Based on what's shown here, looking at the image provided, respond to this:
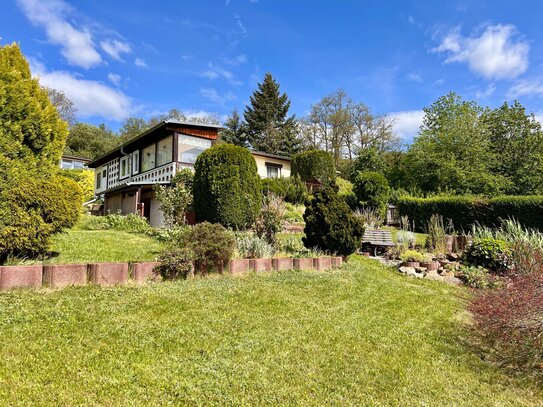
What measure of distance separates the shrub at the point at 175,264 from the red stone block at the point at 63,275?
1.00 meters

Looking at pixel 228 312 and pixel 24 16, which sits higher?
pixel 24 16

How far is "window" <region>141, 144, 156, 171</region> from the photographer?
19788 millimetres

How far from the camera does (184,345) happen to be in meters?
2.98

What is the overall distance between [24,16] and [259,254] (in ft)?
29.3

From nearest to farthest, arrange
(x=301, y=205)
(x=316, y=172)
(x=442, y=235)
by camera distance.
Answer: (x=442, y=235)
(x=301, y=205)
(x=316, y=172)

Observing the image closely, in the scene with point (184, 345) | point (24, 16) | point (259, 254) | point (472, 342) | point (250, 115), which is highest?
point (250, 115)

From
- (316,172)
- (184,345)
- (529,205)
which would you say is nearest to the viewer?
(184,345)

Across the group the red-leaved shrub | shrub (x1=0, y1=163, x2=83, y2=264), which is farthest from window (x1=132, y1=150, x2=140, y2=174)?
the red-leaved shrub

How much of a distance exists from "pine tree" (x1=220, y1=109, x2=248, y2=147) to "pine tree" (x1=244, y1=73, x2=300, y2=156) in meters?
0.74

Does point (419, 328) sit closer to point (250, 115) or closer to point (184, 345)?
point (184, 345)

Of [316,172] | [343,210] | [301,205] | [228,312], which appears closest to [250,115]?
[316,172]

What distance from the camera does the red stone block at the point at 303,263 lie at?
643 centimetres

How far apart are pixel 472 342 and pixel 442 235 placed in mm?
6783

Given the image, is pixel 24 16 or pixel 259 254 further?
pixel 24 16
